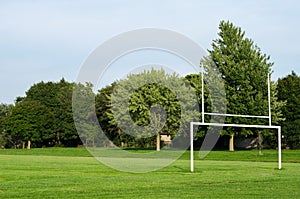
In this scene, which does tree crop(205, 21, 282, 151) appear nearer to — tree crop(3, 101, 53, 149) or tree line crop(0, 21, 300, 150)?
tree line crop(0, 21, 300, 150)

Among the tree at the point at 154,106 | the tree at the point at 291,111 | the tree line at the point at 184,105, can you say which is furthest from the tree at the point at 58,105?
the tree at the point at 154,106

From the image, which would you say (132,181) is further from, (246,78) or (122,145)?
(122,145)

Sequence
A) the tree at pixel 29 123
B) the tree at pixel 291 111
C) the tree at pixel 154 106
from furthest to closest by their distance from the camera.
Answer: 1. the tree at pixel 29 123
2. the tree at pixel 291 111
3. the tree at pixel 154 106

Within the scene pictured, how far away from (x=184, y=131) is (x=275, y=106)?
10052 millimetres

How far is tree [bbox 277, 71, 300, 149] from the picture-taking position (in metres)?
63.2

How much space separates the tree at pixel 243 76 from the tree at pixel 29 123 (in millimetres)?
34880

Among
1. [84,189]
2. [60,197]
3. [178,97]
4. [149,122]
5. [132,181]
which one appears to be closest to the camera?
[60,197]

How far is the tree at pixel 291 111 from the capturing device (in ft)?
208

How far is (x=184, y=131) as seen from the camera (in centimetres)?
5200

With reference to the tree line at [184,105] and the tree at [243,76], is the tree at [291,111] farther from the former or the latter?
the tree at [243,76]

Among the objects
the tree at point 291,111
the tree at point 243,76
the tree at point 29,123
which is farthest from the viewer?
the tree at point 29,123

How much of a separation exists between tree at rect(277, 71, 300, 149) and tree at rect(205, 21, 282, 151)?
371 inches

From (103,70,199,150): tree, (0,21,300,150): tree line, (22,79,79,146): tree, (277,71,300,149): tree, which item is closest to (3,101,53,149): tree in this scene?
(0,21,300,150): tree line

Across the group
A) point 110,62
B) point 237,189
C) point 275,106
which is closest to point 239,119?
point 275,106
